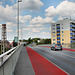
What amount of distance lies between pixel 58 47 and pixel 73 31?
70.3m

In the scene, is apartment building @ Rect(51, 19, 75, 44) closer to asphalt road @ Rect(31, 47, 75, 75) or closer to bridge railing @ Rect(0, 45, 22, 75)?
asphalt road @ Rect(31, 47, 75, 75)

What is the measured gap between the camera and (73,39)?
89250 millimetres

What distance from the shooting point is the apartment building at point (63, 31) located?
3310 inches

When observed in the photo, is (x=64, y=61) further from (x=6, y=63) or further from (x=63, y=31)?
(x=63, y=31)

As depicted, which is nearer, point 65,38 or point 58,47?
point 58,47

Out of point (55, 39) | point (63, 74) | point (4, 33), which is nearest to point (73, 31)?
point (55, 39)

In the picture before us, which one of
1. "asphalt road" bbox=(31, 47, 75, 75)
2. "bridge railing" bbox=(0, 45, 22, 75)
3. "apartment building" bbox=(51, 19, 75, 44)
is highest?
"apartment building" bbox=(51, 19, 75, 44)

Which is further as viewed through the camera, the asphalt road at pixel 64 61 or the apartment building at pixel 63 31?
the apartment building at pixel 63 31

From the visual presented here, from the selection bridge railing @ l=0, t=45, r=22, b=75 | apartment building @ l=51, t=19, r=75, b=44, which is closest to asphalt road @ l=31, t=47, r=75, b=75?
→ bridge railing @ l=0, t=45, r=22, b=75

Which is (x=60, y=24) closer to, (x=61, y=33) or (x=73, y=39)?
(x=61, y=33)

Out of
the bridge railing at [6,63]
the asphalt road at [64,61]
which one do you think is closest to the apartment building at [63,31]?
the asphalt road at [64,61]

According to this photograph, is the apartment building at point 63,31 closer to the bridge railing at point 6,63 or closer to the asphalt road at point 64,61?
the asphalt road at point 64,61

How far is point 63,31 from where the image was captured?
288ft

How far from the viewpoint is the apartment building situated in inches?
3310
